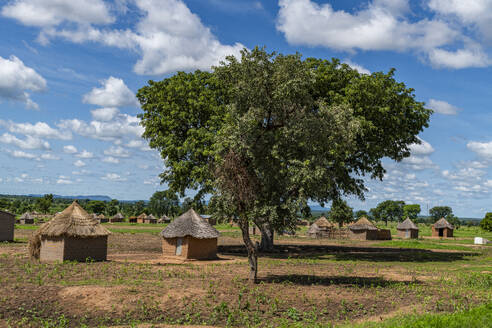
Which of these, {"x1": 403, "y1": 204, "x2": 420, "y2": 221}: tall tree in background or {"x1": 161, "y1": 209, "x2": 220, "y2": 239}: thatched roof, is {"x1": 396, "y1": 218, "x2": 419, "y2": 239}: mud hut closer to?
{"x1": 161, "y1": 209, "x2": 220, "y2": 239}: thatched roof

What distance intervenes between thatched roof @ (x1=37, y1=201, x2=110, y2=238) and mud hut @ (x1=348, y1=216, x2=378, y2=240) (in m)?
50.9

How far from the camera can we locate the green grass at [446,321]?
12.7 metres

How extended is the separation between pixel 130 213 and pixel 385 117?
12265cm

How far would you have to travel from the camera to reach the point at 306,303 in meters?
17.5

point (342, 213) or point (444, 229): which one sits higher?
point (342, 213)

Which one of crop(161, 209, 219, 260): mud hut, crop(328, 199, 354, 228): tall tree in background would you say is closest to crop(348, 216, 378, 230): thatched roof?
crop(328, 199, 354, 228): tall tree in background

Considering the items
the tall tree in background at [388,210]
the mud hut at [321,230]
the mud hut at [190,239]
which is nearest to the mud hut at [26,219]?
the mud hut at [321,230]

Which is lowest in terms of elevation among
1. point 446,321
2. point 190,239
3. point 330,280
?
point 330,280

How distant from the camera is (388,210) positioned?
166 m

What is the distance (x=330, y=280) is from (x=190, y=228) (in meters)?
12.9

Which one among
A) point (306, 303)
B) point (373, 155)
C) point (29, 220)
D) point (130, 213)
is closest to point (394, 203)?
point (130, 213)

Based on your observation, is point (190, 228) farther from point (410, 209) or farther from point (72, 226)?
point (410, 209)

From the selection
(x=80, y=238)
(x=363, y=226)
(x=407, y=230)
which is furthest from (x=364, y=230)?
(x=80, y=238)

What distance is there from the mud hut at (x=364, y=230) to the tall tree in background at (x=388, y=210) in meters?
95.6
